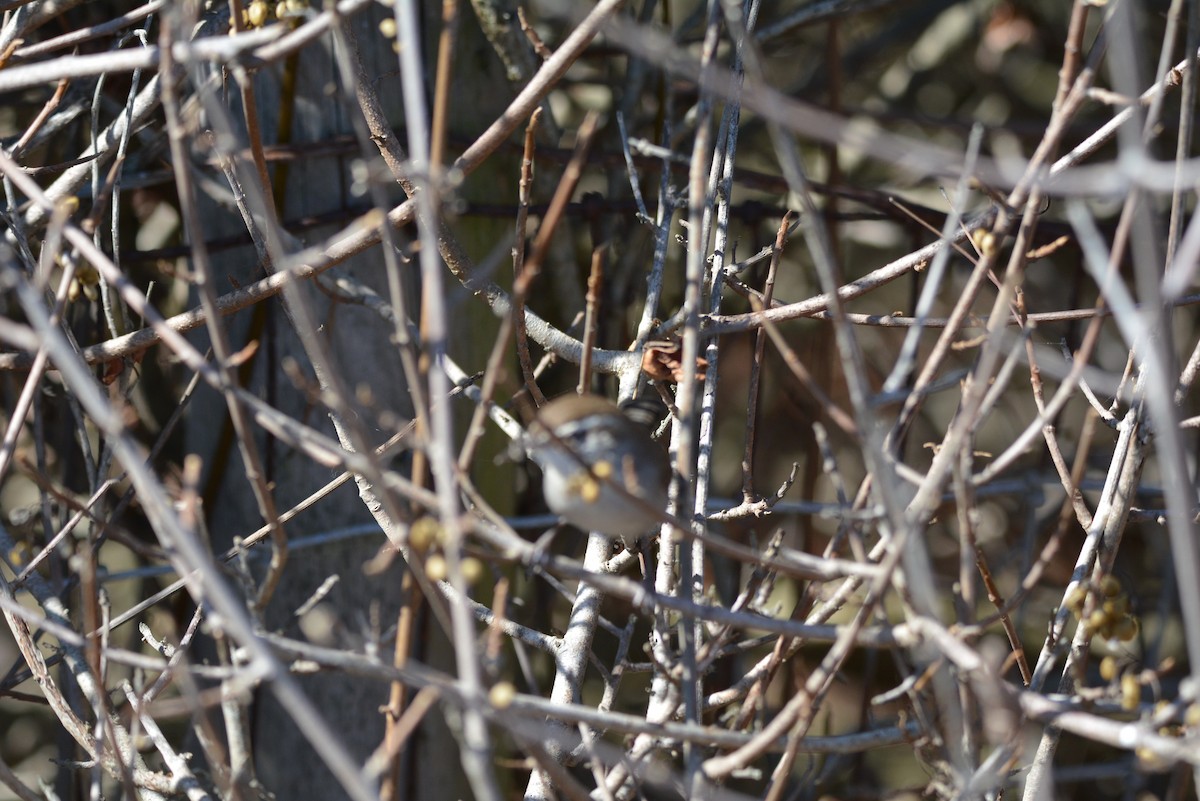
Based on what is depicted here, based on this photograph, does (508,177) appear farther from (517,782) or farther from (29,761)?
(29,761)

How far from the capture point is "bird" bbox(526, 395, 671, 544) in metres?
1.21

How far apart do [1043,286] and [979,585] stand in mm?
954

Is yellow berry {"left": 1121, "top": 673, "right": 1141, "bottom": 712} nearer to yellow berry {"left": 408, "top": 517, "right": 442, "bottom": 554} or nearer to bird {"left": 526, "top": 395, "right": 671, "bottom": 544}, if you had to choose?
bird {"left": 526, "top": 395, "right": 671, "bottom": 544}

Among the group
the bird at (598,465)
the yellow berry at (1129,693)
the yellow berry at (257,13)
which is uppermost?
the yellow berry at (257,13)

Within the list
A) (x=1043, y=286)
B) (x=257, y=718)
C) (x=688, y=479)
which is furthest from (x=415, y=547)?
(x=1043, y=286)

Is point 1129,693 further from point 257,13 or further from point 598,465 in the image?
point 257,13

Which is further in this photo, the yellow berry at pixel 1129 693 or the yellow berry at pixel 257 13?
the yellow berry at pixel 257 13

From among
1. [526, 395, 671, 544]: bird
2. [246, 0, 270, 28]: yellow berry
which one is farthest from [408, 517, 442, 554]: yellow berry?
[246, 0, 270, 28]: yellow berry

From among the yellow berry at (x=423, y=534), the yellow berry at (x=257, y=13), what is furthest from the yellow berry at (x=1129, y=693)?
the yellow berry at (x=257, y=13)

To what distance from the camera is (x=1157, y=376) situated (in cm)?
85

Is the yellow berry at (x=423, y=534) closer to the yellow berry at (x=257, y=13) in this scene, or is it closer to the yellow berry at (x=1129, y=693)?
the yellow berry at (x=1129, y=693)

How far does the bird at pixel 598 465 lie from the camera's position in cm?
121

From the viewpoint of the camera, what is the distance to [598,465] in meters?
1.08

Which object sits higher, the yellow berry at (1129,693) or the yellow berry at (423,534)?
the yellow berry at (423,534)
